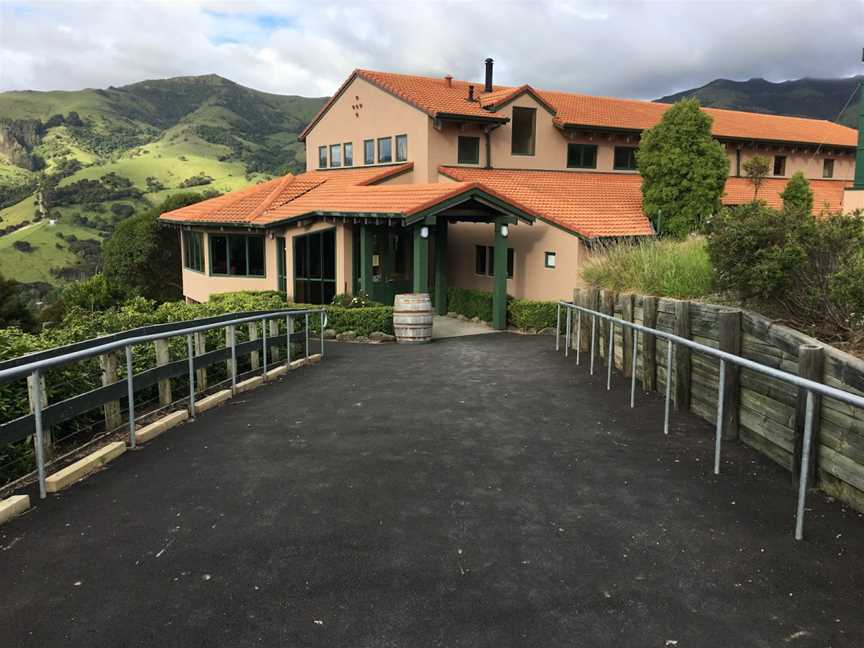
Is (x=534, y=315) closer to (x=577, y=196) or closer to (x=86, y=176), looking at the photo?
(x=577, y=196)

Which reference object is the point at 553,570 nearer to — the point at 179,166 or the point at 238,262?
the point at 238,262

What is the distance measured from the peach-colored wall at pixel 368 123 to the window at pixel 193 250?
6.95 metres

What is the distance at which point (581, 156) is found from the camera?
93.8ft

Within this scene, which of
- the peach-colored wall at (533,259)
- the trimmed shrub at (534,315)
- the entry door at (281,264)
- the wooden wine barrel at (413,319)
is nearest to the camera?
the wooden wine barrel at (413,319)

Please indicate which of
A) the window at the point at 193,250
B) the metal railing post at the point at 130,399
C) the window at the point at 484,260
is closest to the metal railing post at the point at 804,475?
the metal railing post at the point at 130,399

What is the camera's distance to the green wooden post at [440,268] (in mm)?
23234

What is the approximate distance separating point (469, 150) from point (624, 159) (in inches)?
307

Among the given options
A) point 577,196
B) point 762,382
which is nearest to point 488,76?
point 577,196

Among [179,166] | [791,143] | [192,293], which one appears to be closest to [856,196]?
[791,143]

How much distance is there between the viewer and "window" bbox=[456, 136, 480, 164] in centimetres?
2598

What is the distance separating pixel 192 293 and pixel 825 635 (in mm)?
27745

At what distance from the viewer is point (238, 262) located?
2548cm

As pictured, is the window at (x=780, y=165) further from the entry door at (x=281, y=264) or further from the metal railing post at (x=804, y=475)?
the metal railing post at (x=804, y=475)

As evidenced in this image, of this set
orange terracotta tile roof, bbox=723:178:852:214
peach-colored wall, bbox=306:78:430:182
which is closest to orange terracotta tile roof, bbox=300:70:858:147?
peach-colored wall, bbox=306:78:430:182
